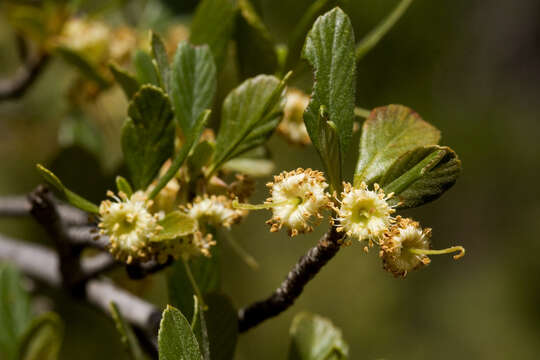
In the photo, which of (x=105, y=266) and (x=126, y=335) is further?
(x=105, y=266)

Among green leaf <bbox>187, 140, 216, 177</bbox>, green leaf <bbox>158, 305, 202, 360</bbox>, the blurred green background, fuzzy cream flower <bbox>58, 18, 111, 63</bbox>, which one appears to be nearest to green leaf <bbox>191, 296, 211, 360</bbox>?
green leaf <bbox>158, 305, 202, 360</bbox>

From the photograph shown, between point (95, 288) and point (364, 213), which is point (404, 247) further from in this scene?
point (95, 288)

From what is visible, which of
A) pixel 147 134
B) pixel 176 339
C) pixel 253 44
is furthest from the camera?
pixel 253 44

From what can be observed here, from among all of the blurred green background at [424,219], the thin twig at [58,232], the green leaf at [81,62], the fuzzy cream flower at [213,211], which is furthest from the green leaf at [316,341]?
the blurred green background at [424,219]

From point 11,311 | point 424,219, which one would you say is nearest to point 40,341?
point 11,311

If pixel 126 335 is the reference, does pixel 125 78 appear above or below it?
above

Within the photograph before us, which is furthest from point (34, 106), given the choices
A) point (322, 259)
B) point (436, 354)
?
point (436, 354)

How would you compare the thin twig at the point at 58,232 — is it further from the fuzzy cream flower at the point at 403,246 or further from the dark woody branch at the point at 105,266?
the fuzzy cream flower at the point at 403,246

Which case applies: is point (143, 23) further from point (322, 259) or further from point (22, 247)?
point (322, 259)
